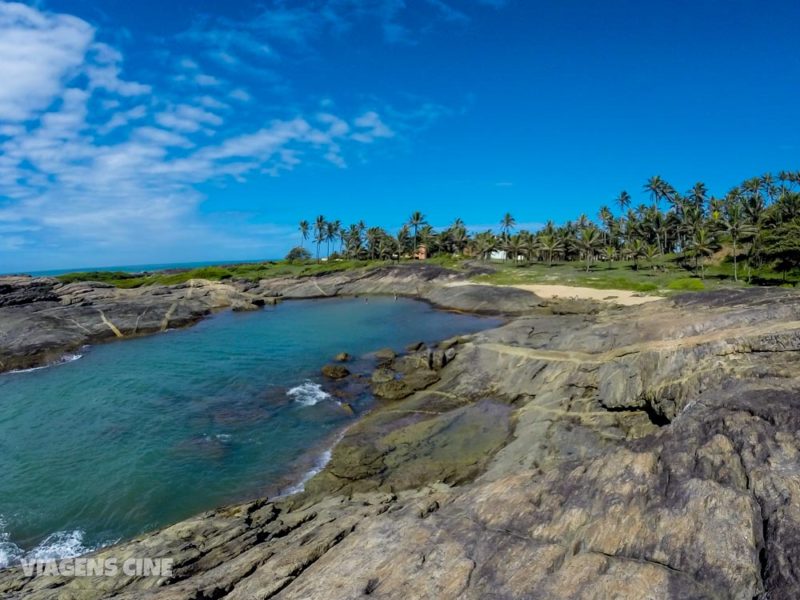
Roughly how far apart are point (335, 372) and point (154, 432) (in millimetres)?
14776

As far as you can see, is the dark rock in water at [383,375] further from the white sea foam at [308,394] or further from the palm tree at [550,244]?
the palm tree at [550,244]

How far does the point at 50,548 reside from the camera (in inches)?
710

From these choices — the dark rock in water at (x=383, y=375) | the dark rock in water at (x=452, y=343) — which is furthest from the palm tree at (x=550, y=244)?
the dark rock in water at (x=383, y=375)

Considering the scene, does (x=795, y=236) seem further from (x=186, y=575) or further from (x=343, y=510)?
(x=186, y=575)

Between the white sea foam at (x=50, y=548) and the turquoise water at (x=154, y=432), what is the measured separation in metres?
0.06

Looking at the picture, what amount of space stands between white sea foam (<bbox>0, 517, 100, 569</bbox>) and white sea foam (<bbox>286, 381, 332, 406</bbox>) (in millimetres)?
15697

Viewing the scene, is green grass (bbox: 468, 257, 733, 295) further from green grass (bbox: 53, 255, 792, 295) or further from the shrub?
the shrub

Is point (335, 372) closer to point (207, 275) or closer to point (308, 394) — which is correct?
point (308, 394)

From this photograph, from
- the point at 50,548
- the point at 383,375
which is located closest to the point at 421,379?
the point at 383,375

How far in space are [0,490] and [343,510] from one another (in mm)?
19615

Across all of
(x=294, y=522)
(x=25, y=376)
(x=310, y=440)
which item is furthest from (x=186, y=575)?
(x=25, y=376)

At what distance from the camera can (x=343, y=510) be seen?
622 inches

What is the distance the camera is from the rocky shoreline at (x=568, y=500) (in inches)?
350

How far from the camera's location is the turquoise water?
20281 millimetres
